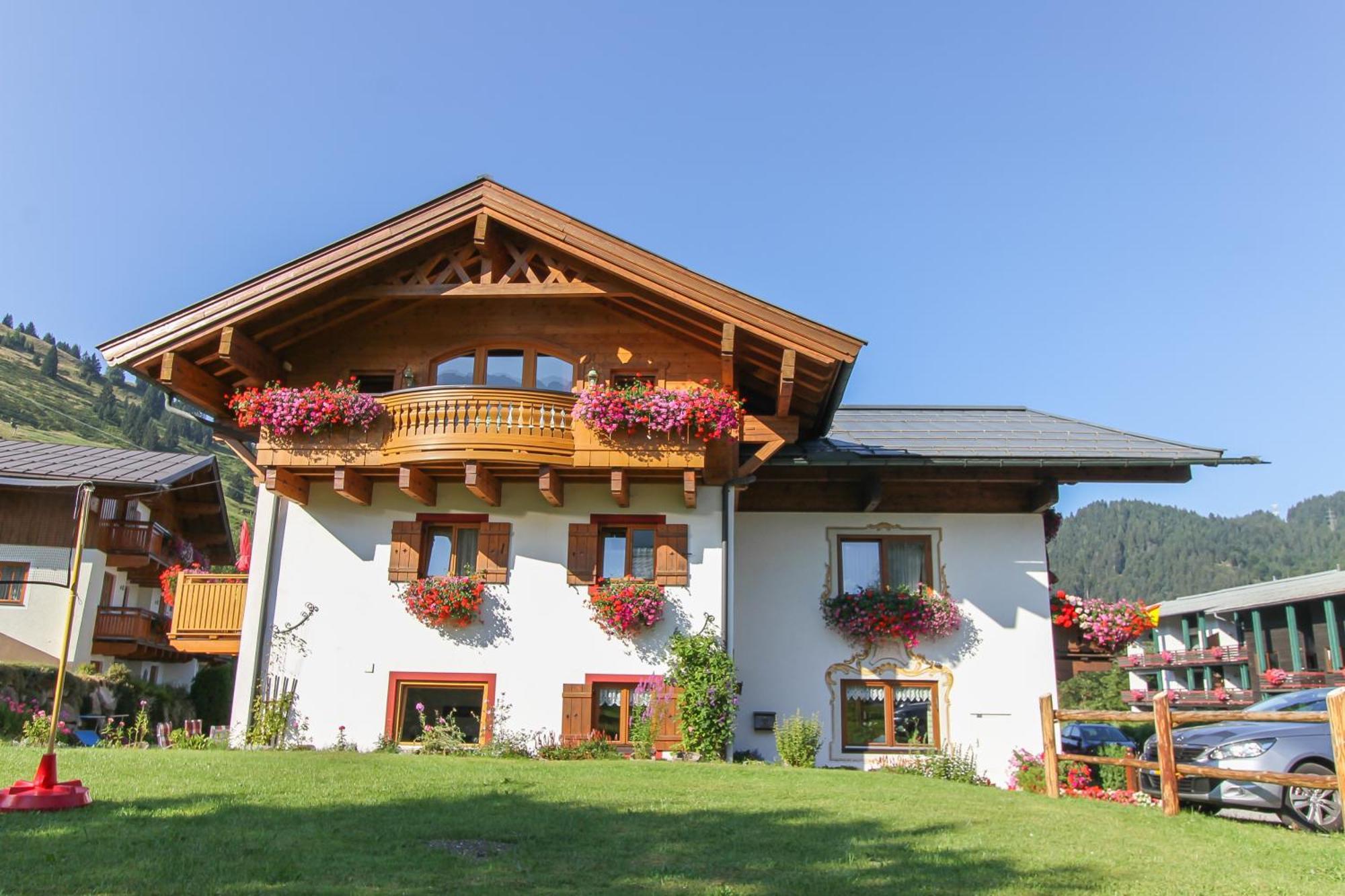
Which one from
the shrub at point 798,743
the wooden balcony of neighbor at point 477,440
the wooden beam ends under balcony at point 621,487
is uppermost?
the wooden balcony of neighbor at point 477,440

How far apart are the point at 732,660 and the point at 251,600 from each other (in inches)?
280

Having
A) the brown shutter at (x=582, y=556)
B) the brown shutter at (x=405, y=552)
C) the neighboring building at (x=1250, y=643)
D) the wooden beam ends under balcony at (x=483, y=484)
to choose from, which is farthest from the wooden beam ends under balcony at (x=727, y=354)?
the neighboring building at (x=1250, y=643)

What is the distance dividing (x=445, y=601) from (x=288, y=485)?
293cm

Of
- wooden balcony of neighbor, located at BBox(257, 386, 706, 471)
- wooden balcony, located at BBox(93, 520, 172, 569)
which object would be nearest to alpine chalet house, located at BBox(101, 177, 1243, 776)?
wooden balcony of neighbor, located at BBox(257, 386, 706, 471)

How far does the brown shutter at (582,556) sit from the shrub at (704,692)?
1.61 m

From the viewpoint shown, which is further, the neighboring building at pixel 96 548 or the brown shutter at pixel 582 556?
the neighboring building at pixel 96 548

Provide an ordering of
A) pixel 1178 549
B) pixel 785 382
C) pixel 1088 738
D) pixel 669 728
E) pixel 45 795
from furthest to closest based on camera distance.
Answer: pixel 1178 549 → pixel 1088 738 → pixel 785 382 → pixel 669 728 → pixel 45 795

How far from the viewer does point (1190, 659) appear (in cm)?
6725

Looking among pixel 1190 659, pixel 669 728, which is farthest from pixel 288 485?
pixel 1190 659

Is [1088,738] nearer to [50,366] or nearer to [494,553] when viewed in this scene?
[494,553]

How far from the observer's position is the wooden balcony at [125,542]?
31.4 metres

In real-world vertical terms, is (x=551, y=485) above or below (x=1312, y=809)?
above

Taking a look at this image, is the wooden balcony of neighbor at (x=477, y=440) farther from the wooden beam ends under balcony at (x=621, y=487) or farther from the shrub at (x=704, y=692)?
the shrub at (x=704, y=692)

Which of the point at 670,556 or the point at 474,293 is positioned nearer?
the point at 474,293
